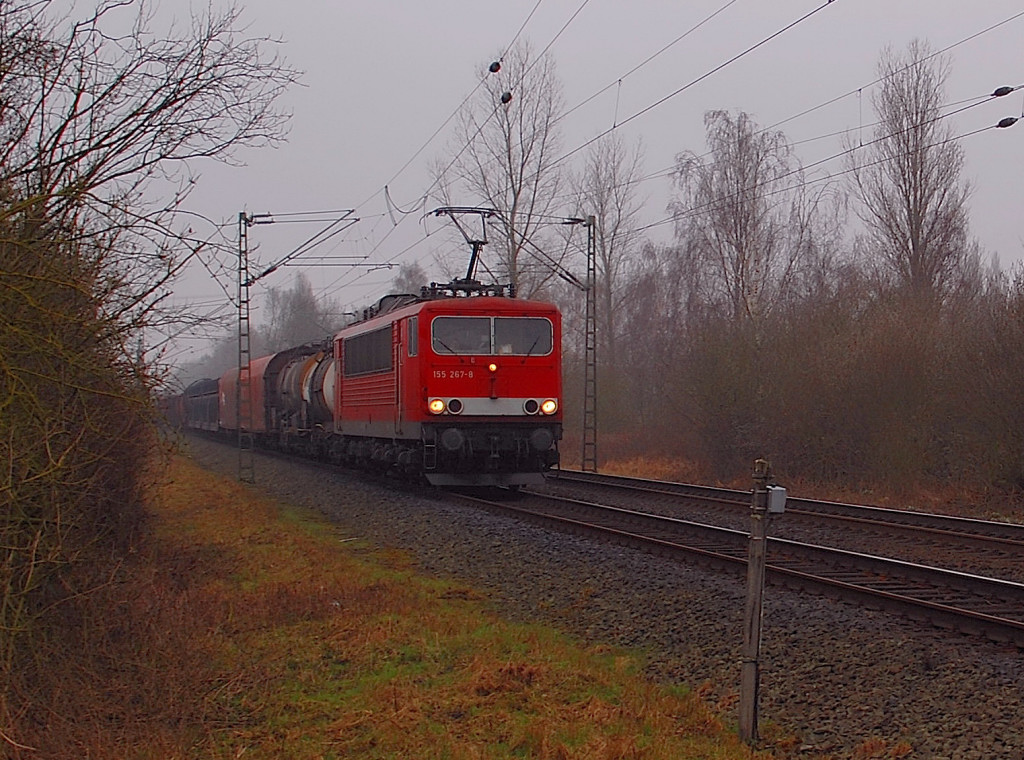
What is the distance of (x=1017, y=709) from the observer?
17.9ft

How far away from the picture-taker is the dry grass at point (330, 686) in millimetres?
5258

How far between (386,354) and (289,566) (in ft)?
25.1

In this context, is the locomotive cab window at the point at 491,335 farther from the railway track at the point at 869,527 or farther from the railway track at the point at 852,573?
the railway track at the point at 852,573

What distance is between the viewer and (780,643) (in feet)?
23.1

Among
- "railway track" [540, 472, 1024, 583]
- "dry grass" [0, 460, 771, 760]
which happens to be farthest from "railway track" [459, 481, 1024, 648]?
"dry grass" [0, 460, 771, 760]

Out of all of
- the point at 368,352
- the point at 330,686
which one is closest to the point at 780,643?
the point at 330,686

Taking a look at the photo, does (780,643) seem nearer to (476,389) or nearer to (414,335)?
(476,389)

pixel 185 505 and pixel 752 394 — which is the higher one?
pixel 752 394

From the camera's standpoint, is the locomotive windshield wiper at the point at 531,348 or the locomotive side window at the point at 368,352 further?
the locomotive side window at the point at 368,352

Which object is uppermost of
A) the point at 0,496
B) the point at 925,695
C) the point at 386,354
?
the point at 386,354

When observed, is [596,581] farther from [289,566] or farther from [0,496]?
[0,496]

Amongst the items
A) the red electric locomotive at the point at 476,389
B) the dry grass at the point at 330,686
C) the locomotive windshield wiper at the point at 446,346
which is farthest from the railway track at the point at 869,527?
the dry grass at the point at 330,686

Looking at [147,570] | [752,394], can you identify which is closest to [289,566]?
[147,570]

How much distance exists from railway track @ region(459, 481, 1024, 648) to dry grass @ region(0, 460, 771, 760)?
240 centimetres
